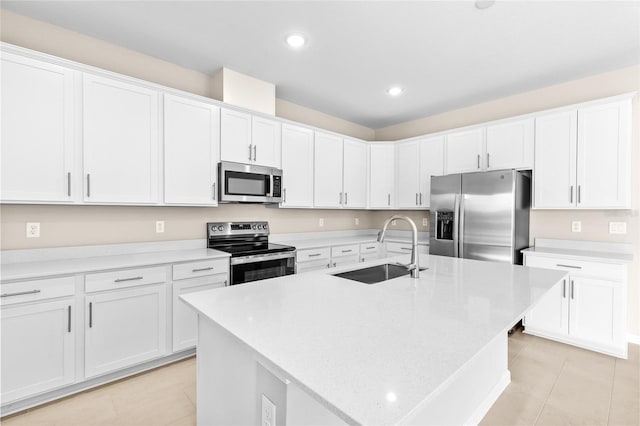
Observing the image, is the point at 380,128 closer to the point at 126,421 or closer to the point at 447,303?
the point at 447,303

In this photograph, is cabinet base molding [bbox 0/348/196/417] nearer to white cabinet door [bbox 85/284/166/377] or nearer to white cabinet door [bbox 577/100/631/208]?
white cabinet door [bbox 85/284/166/377]

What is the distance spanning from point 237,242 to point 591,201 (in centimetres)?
370

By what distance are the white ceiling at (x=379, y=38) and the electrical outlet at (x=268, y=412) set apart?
7.90 ft

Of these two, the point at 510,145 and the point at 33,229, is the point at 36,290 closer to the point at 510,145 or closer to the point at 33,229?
the point at 33,229

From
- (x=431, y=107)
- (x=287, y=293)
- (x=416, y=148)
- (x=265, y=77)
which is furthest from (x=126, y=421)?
(x=431, y=107)

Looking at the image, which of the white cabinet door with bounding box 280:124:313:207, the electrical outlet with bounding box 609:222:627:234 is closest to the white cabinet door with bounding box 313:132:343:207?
the white cabinet door with bounding box 280:124:313:207

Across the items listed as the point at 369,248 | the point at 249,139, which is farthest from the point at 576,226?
the point at 249,139

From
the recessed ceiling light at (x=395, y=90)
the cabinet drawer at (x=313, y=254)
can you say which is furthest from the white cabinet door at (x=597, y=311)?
the recessed ceiling light at (x=395, y=90)

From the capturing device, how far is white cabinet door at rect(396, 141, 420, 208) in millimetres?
4359

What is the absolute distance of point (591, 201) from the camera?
2.96 metres

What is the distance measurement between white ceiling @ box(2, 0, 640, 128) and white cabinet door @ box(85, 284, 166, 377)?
213cm

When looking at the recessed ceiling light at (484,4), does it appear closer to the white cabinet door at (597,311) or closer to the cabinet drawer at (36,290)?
the white cabinet door at (597,311)

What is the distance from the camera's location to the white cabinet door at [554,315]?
2.96 meters

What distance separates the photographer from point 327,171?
13.6 feet
